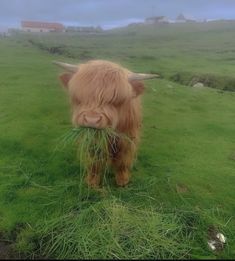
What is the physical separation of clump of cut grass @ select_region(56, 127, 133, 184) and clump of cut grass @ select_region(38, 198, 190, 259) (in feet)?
2.13

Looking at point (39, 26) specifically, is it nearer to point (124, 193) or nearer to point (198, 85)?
point (198, 85)

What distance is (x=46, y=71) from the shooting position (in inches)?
707

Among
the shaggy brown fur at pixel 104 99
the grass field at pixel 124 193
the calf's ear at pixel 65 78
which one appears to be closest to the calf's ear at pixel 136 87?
the shaggy brown fur at pixel 104 99

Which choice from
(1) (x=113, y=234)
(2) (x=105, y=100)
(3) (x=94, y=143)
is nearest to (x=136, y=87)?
(2) (x=105, y=100)

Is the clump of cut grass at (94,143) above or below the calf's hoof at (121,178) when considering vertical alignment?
above

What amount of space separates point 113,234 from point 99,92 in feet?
5.47

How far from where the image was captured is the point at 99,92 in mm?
5445

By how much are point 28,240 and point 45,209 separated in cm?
77

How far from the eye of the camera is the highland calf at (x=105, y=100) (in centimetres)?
538

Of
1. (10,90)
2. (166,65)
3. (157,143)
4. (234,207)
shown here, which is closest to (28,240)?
(234,207)

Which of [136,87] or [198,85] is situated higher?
[136,87]

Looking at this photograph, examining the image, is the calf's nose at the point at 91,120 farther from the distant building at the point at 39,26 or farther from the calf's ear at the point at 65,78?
the distant building at the point at 39,26

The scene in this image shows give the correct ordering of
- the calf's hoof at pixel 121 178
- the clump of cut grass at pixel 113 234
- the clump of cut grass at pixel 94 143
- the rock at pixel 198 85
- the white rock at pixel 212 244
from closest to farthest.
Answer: the clump of cut grass at pixel 113 234
the white rock at pixel 212 244
the clump of cut grass at pixel 94 143
the calf's hoof at pixel 121 178
the rock at pixel 198 85

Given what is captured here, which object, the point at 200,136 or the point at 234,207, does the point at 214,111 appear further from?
the point at 234,207
